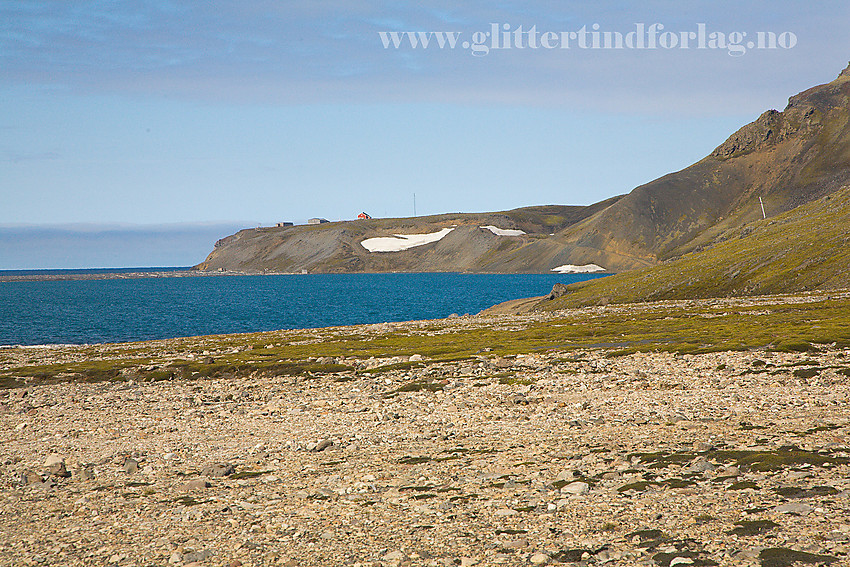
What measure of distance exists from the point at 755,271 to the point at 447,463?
91.2 m

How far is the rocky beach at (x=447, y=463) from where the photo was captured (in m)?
13.5

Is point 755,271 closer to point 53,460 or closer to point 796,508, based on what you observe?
point 796,508

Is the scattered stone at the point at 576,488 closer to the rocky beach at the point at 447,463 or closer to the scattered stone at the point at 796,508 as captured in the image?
the rocky beach at the point at 447,463

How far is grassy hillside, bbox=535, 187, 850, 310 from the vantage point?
88.9 m

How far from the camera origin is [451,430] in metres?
Answer: 24.5

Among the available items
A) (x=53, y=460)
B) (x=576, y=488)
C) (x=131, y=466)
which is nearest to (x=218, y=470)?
(x=131, y=466)

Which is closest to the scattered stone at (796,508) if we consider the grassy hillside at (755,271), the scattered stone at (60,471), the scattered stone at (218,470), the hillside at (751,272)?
the scattered stone at (218,470)

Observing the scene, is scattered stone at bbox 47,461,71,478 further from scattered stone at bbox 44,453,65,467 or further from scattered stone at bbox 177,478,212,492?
scattered stone at bbox 177,478,212,492

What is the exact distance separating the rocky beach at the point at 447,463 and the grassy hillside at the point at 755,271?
57423mm

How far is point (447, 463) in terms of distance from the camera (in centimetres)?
2006

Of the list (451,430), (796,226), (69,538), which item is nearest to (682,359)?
(451,430)

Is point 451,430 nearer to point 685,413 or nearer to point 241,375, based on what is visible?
point 685,413

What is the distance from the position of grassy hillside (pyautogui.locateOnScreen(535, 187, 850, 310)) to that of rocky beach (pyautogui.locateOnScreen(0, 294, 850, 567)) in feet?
188

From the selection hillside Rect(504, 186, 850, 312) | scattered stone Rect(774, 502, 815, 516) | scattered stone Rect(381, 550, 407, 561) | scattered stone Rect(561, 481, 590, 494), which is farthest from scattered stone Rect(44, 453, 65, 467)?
hillside Rect(504, 186, 850, 312)
